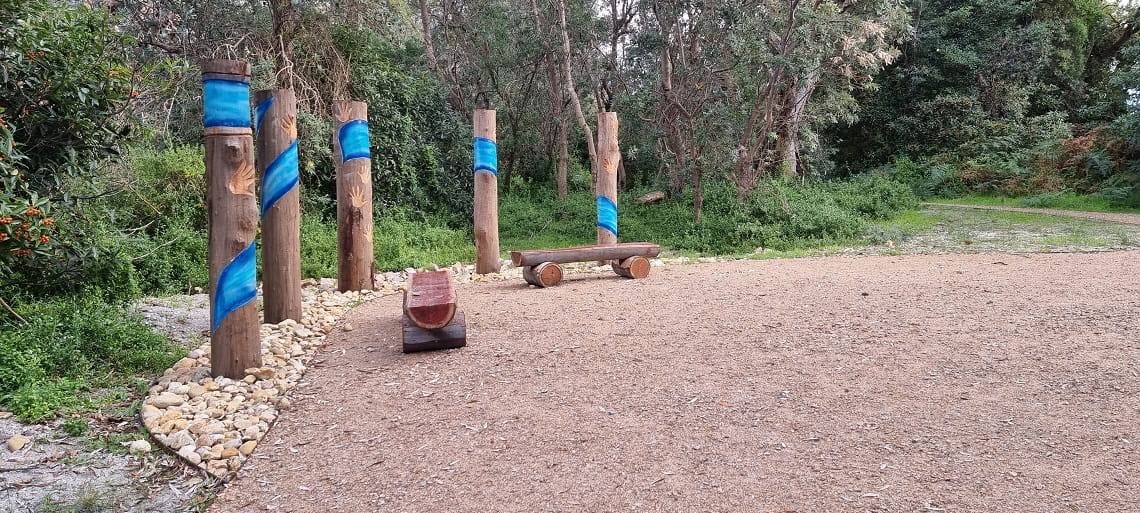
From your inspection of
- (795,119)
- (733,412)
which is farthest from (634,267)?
(795,119)

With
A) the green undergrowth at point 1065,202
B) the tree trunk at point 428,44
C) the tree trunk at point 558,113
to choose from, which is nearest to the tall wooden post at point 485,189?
the tree trunk at point 558,113

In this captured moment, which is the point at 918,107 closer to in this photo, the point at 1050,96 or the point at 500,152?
the point at 1050,96

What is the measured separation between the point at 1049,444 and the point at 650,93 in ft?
37.3

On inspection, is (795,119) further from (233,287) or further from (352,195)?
(233,287)

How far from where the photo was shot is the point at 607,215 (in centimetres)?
811

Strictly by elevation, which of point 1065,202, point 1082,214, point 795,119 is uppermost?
point 795,119

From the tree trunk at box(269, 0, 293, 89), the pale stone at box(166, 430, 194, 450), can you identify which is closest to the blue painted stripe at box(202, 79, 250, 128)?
the pale stone at box(166, 430, 194, 450)

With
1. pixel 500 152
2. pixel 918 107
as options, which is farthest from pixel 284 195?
pixel 918 107

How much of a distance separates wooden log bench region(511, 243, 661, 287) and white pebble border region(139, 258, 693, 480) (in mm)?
2023

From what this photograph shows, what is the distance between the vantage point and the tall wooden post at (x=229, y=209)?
A: 12.8 feet

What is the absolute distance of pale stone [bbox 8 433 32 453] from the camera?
3076 millimetres

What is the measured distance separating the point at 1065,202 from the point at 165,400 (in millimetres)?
15249

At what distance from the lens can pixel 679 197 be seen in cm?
1324

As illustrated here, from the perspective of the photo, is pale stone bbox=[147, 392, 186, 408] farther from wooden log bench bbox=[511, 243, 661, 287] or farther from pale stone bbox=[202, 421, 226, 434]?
wooden log bench bbox=[511, 243, 661, 287]
